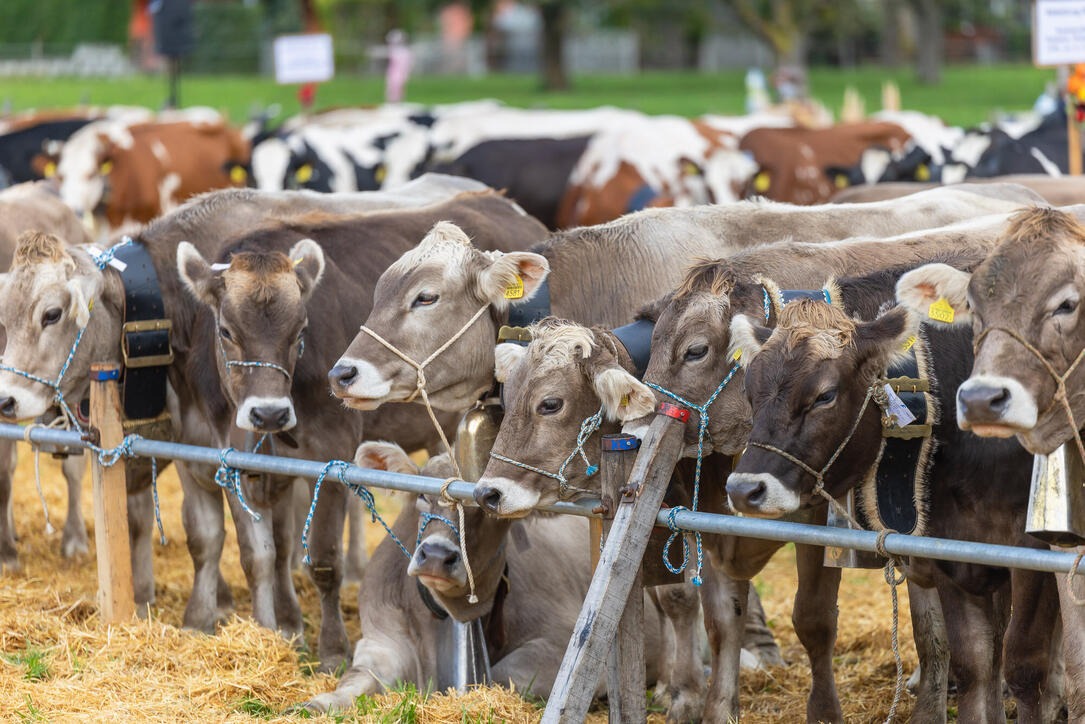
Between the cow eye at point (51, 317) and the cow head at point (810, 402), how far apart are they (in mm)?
3074

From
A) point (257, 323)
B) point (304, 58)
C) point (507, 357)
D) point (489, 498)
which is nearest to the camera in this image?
point (489, 498)

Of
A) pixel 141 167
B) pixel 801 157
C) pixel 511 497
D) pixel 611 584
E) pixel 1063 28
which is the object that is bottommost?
pixel 141 167

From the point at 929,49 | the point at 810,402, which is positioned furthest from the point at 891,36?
the point at 810,402

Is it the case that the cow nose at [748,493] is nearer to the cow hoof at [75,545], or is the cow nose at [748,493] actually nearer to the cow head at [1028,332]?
the cow head at [1028,332]

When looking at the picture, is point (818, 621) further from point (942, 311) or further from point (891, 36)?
point (891, 36)

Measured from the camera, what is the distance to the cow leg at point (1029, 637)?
164 inches

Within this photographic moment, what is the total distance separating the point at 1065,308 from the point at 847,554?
1.07 meters

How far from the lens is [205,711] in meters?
A: 4.75

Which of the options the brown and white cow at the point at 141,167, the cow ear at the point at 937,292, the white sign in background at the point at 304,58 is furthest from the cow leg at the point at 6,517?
the white sign in background at the point at 304,58

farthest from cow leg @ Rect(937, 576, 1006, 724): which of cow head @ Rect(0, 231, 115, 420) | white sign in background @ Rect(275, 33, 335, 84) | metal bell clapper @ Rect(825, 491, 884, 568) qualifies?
white sign in background @ Rect(275, 33, 335, 84)

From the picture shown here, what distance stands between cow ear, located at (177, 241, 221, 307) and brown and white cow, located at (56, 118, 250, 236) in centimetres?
752

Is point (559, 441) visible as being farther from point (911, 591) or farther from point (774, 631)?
point (774, 631)

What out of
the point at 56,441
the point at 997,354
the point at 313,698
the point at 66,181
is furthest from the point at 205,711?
the point at 66,181

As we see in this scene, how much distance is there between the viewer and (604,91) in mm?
37688
